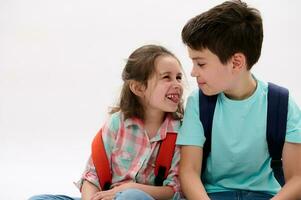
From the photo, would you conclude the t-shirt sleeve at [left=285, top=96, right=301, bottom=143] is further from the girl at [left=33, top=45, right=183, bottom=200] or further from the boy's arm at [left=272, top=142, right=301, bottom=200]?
the girl at [left=33, top=45, right=183, bottom=200]

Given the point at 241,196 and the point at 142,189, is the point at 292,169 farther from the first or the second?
the point at 142,189

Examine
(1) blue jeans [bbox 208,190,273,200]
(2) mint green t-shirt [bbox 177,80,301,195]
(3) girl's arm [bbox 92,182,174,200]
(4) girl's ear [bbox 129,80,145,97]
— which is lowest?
(1) blue jeans [bbox 208,190,273,200]

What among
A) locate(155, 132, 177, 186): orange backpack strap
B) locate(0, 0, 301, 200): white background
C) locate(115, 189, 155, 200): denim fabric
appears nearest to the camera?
locate(115, 189, 155, 200): denim fabric

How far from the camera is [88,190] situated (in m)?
1.45

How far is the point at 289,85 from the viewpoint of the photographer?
2221 millimetres

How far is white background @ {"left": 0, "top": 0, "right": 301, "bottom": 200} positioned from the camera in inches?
87.2

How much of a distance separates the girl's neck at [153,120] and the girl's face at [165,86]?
31 millimetres

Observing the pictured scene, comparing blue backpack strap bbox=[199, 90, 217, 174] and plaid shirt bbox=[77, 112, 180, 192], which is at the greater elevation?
blue backpack strap bbox=[199, 90, 217, 174]

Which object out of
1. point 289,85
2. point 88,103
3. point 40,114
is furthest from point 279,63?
point 40,114

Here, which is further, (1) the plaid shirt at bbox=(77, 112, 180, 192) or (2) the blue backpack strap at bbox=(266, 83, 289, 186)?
(1) the plaid shirt at bbox=(77, 112, 180, 192)

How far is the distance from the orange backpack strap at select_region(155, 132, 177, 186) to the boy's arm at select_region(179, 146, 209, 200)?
0.14 feet

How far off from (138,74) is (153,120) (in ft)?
0.49

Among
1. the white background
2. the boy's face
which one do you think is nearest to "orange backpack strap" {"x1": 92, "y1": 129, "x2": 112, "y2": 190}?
the boy's face

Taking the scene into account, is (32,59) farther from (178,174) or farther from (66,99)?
(178,174)
